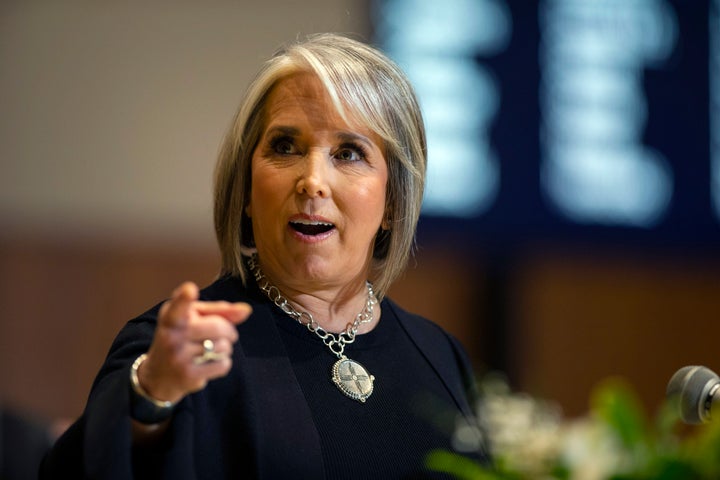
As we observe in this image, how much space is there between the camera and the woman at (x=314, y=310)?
150cm

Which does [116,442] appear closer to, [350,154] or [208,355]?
[208,355]

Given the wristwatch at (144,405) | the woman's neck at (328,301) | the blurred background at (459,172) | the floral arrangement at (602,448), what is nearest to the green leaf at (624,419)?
the floral arrangement at (602,448)

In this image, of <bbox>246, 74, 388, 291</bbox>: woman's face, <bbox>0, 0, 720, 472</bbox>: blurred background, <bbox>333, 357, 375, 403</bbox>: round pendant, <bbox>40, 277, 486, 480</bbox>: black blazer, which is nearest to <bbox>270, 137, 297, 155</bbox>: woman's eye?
<bbox>246, 74, 388, 291</bbox>: woman's face

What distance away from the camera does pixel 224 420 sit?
153cm

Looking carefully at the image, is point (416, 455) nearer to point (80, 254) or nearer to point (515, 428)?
point (515, 428)

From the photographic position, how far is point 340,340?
1.78 meters

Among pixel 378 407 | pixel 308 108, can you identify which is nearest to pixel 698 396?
pixel 378 407

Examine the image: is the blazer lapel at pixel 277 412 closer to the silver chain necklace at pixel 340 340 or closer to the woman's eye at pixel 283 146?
the silver chain necklace at pixel 340 340

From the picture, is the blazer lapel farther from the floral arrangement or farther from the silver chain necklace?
the floral arrangement

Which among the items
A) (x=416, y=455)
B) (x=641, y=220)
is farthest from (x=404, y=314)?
(x=641, y=220)

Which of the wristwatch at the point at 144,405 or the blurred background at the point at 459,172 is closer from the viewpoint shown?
the wristwatch at the point at 144,405

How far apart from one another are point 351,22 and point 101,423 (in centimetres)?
320

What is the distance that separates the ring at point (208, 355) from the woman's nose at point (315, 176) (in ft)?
1.64

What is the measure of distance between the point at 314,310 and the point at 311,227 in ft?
0.53
